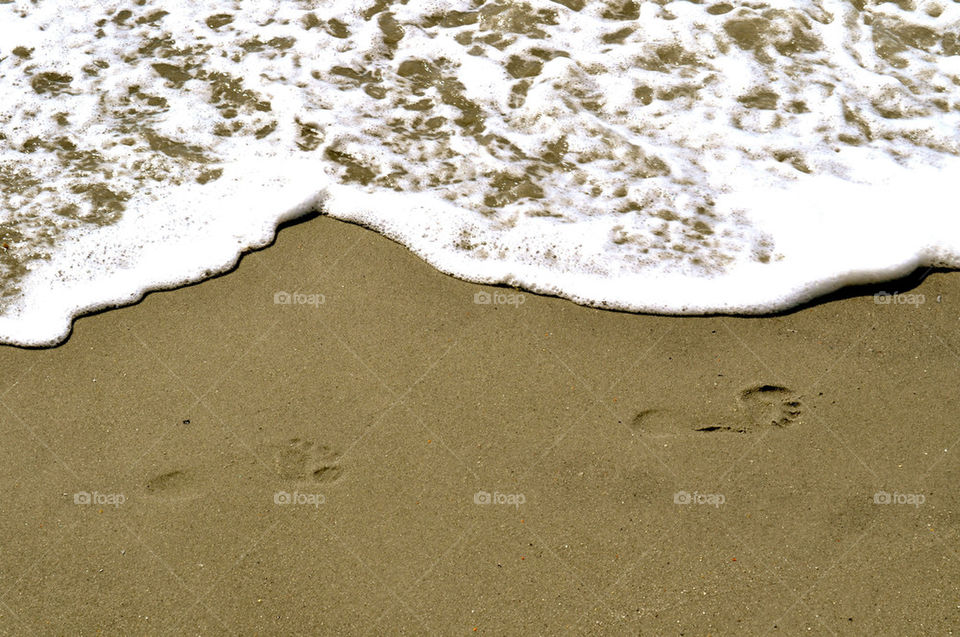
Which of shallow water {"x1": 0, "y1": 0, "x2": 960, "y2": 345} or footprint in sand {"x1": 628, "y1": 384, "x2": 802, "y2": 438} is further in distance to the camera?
shallow water {"x1": 0, "y1": 0, "x2": 960, "y2": 345}

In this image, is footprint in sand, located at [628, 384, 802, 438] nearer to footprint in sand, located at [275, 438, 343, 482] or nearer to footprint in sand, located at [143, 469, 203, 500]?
footprint in sand, located at [275, 438, 343, 482]

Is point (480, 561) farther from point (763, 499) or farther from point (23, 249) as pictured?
point (23, 249)

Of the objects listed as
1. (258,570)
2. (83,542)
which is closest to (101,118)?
(83,542)

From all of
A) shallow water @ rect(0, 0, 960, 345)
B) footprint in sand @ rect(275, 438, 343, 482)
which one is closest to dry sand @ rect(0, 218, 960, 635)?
footprint in sand @ rect(275, 438, 343, 482)

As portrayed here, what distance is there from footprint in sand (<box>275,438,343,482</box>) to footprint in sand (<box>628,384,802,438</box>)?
1350 mm

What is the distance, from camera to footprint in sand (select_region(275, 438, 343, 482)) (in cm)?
317

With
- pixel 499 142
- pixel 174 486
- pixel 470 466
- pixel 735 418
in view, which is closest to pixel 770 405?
pixel 735 418

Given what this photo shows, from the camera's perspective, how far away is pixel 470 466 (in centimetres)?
319

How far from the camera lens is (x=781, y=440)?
324 cm

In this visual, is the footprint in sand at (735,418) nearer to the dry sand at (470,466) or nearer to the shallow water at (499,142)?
the dry sand at (470,466)

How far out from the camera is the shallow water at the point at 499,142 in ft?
Answer: 13.0

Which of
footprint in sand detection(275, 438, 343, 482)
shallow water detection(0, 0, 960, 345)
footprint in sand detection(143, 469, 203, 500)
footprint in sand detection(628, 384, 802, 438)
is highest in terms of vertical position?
shallow water detection(0, 0, 960, 345)

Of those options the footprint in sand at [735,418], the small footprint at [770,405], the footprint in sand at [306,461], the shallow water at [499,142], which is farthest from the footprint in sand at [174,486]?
the small footprint at [770,405]

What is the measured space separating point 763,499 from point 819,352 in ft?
2.84
